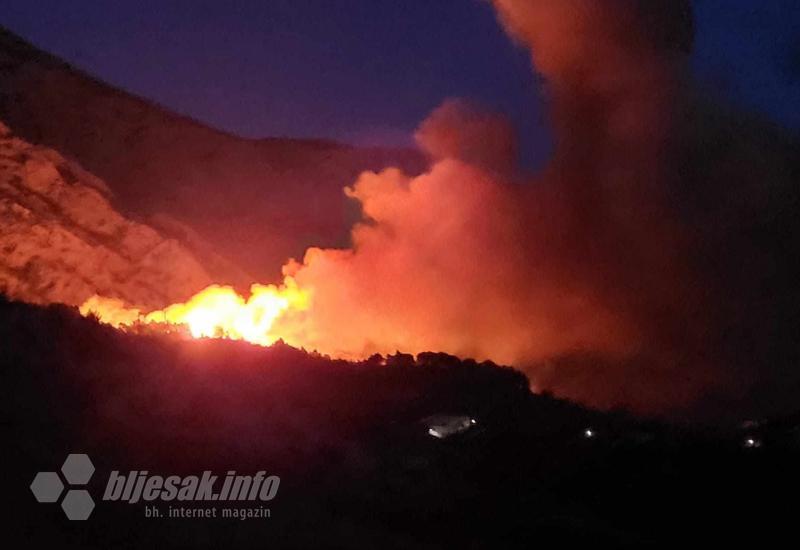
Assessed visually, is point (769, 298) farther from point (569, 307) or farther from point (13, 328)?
point (13, 328)

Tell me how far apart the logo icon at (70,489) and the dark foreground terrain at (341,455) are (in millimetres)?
115

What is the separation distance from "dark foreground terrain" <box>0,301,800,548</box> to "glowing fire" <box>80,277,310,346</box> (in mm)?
6940

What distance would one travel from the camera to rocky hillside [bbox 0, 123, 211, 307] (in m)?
30.4

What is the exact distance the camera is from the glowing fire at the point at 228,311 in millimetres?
26797

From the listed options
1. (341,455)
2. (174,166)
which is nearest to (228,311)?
(174,166)

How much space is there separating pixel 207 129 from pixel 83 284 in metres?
14.2

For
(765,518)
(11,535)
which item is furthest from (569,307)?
(11,535)

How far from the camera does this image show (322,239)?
129 ft

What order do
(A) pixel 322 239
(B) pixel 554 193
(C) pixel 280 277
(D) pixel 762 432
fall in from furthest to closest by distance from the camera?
(A) pixel 322 239
(C) pixel 280 277
(B) pixel 554 193
(D) pixel 762 432

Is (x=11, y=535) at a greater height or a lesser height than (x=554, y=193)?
lesser

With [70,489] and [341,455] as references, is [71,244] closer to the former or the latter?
[341,455]

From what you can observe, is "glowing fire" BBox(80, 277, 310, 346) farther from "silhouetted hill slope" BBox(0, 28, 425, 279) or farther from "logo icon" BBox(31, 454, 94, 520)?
"logo icon" BBox(31, 454, 94, 520)

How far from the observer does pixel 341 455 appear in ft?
45.5

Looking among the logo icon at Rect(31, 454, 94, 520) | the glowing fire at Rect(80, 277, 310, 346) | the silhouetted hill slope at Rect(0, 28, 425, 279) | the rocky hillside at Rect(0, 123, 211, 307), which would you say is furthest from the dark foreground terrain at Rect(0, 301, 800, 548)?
the silhouetted hill slope at Rect(0, 28, 425, 279)
